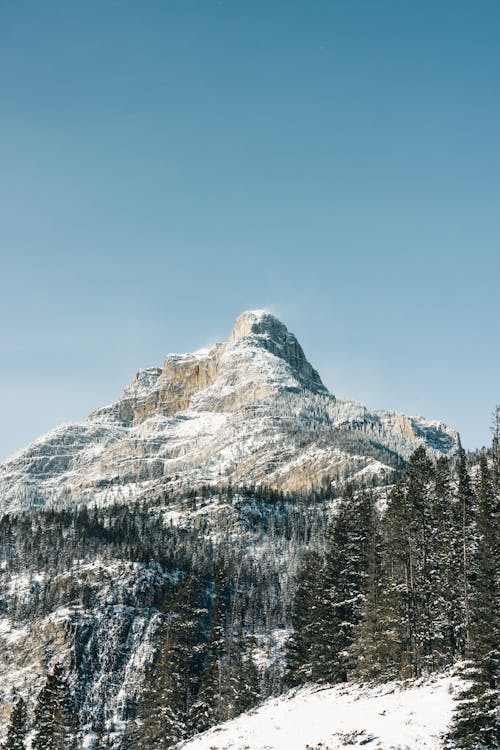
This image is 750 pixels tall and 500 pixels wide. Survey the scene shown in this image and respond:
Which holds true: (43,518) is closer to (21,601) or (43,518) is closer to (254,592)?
(21,601)

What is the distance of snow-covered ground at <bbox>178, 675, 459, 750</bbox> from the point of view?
32.2 metres

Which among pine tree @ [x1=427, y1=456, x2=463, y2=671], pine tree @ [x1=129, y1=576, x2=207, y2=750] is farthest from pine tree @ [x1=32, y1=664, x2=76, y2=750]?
pine tree @ [x1=427, y1=456, x2=463, y2=671]

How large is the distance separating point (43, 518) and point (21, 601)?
5135cm

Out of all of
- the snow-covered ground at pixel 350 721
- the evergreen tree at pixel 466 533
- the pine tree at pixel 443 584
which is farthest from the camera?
the evergreen tree at pixel 466 533

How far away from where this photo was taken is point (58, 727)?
2484 inches

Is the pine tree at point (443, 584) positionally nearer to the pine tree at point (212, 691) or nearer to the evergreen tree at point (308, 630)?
the evergreen tree at point (308, 630)

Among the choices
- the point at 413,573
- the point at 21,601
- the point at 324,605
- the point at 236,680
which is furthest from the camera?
the point at 21,601

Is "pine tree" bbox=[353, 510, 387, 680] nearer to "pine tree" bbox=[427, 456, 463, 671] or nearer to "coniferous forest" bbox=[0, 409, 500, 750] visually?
"coniferous forest" bbox=[0, 409, 500, 750]

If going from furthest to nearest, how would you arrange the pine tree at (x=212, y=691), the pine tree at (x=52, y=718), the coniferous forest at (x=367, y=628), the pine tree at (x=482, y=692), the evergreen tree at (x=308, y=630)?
the pine tree at (x=52, y=718) < the pine tree at (x=212, y=691) < the evergreen tree at (x=308, y=630) < the coniferous forest at (x=367, y=628) < the pine tree at (x=482, y=692)

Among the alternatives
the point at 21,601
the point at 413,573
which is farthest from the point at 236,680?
the point at 21,601

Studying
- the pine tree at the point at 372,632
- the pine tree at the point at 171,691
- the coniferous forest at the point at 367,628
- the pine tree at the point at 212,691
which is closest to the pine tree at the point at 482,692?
the coniferous forest at the point at 367,628

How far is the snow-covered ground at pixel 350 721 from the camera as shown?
106 feet

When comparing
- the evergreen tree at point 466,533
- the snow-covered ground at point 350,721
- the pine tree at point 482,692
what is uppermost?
the evergreen tree at point 466,533

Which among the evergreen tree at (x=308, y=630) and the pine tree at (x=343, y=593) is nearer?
the pine tree at (x=343, y=593)
